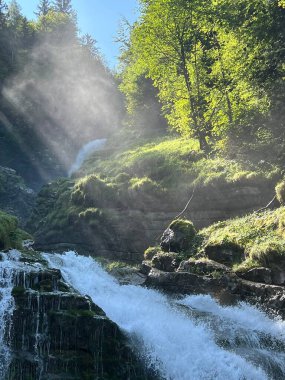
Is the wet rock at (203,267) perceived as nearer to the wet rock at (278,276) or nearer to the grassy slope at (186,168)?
the wet rock at (278,276)

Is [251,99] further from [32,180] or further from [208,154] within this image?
[32,180]

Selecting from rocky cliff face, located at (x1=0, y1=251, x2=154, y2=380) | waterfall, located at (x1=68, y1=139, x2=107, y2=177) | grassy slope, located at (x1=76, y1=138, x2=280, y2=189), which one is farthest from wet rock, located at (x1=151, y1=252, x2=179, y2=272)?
waterfall, located at (x1=68, y1=139, x2=107, y2=177)

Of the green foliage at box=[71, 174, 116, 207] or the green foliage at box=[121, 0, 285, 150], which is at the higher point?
the green foliage at box=[121, 0, 285, 150]

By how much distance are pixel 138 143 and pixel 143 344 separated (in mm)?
36438

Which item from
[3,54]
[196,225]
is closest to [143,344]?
[196,225]

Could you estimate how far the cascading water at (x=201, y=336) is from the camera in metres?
13.7

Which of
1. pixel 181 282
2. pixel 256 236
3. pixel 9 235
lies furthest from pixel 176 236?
Result: pixel 9 235

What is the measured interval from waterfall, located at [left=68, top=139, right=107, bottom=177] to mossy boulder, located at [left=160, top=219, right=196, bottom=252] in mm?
37539

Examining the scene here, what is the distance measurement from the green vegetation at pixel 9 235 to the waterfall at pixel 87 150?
34.5 meters

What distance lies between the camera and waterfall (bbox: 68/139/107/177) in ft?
197

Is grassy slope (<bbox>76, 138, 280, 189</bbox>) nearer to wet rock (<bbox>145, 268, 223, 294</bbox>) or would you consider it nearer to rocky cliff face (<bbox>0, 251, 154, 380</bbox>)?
wet rock (<bbox>145, 268, 223, 294</bbox>)

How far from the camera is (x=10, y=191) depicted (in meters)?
48.3

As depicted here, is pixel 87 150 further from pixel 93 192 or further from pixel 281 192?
pixel 281 192

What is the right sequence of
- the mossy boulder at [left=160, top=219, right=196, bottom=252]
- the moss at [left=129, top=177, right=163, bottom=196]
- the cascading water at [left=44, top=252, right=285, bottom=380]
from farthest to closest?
the moss at [left=129, top=177, right=163, bottom=196]
the mossy boulder at [left=160, top=219, right=196, bottom=252]
the cascading water at [left=44, top=252, right=285, bottom=380]
